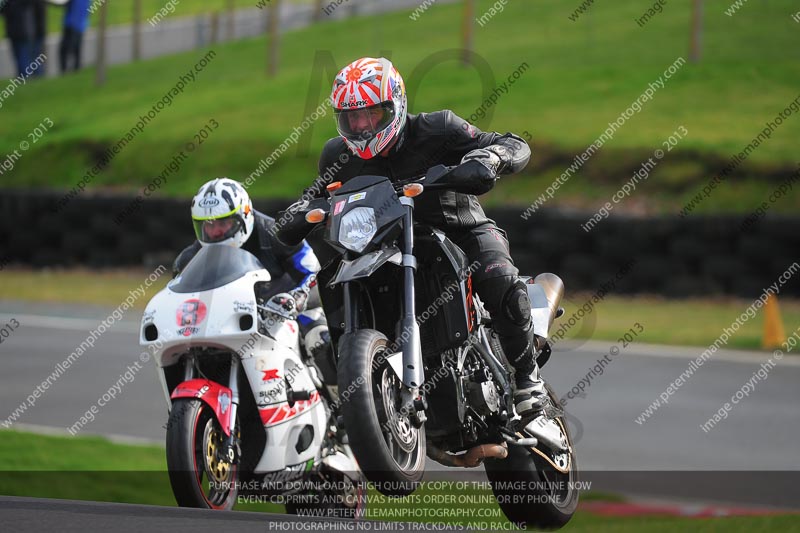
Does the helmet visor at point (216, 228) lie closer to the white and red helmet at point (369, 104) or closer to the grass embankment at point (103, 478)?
the white and red helmet at point (369, 104)

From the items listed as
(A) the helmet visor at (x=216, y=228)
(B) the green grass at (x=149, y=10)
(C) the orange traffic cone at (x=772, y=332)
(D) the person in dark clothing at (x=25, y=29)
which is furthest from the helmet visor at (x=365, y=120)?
(B) the green grass at (x=149, y=10)

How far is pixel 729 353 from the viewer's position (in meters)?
13.3

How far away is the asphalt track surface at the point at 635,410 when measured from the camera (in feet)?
29.9

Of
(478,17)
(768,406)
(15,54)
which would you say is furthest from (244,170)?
(768,406)

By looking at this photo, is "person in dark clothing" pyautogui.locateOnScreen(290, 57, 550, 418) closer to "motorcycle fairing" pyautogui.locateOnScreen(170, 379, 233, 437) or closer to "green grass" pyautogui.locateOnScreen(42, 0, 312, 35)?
"motorcycle fairing" pyautogui.locateOnScreen(170, 379, 233, 437)

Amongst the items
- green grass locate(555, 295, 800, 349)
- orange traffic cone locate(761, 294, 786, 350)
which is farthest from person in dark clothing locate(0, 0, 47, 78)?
orange traffic cone locate(761, 294, 786, 350)

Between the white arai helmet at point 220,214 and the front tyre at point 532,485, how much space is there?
1.94 meters

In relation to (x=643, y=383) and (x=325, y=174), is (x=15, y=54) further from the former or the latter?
(x=325, y=174)

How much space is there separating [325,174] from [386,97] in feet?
2.11

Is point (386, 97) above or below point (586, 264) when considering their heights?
above

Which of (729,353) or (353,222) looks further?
(729,353)

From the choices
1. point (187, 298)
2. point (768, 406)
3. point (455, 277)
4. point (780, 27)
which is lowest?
point (780, 27)

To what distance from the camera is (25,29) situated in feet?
82.8

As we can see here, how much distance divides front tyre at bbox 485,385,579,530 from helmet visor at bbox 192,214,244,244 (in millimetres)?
1949
